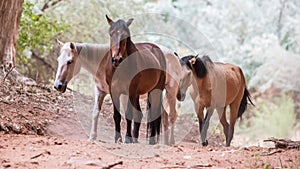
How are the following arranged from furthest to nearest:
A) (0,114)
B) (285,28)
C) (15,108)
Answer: (285,28) → (15,108) → (0,114)

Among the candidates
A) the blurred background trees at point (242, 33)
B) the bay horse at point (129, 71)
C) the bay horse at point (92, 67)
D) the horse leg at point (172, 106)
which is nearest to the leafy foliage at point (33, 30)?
the blurred background trees at point (242, 33)

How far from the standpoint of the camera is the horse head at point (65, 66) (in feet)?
20.0

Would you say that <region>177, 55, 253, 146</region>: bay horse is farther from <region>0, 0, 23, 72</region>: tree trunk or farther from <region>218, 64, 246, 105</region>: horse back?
<region>0, 0, 23, 72</region>: tree trunk

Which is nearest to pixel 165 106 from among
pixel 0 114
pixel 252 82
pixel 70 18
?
pixel 0 114

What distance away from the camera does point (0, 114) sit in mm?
6074

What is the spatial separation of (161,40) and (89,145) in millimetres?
10584

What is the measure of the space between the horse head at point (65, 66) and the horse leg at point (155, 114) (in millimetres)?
1072

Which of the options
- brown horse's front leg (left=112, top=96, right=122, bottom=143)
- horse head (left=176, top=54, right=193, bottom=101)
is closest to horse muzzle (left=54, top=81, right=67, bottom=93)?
brown horse's front leg (left=112, top=96, right=122, bottom=143)

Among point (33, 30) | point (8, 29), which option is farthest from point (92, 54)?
point (33, 30)

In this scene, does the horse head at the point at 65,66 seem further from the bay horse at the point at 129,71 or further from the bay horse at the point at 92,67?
the bay horse at the point at 129,71

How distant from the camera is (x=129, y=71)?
564cm

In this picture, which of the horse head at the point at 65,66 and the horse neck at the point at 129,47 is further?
the horse head at the point at 65,66

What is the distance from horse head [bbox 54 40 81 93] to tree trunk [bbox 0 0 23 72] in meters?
1.87

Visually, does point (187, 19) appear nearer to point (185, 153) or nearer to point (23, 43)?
point (23, 43)
